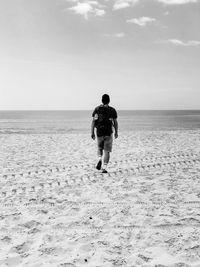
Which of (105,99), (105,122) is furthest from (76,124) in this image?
(105,99)

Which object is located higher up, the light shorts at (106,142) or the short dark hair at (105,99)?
the short dark hair at (105,99)

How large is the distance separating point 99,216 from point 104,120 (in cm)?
335

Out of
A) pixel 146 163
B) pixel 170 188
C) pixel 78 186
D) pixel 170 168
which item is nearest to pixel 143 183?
pixel 170 188

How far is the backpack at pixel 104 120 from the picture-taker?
7.67 metres

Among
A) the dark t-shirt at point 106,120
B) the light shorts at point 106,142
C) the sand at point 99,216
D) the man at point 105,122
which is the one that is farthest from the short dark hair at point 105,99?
the sand at point 99,216

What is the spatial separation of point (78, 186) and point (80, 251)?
3.00m

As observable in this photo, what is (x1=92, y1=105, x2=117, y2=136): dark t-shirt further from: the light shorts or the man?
the light shorts

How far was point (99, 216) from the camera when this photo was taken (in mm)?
4785

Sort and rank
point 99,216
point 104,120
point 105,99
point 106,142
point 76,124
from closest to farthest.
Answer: point 99,216 < point 105,99 < point 104,120 < point 106,142 < point 76,124

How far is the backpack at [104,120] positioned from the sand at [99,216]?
1103mm

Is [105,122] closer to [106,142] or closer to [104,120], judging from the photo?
[104,120]

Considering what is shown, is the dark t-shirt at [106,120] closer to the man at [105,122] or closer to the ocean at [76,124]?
the man at [105,122]

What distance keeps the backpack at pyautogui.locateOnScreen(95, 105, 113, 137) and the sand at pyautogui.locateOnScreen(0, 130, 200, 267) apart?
1103 mm

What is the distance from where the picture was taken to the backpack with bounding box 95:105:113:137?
7672 millimetres
